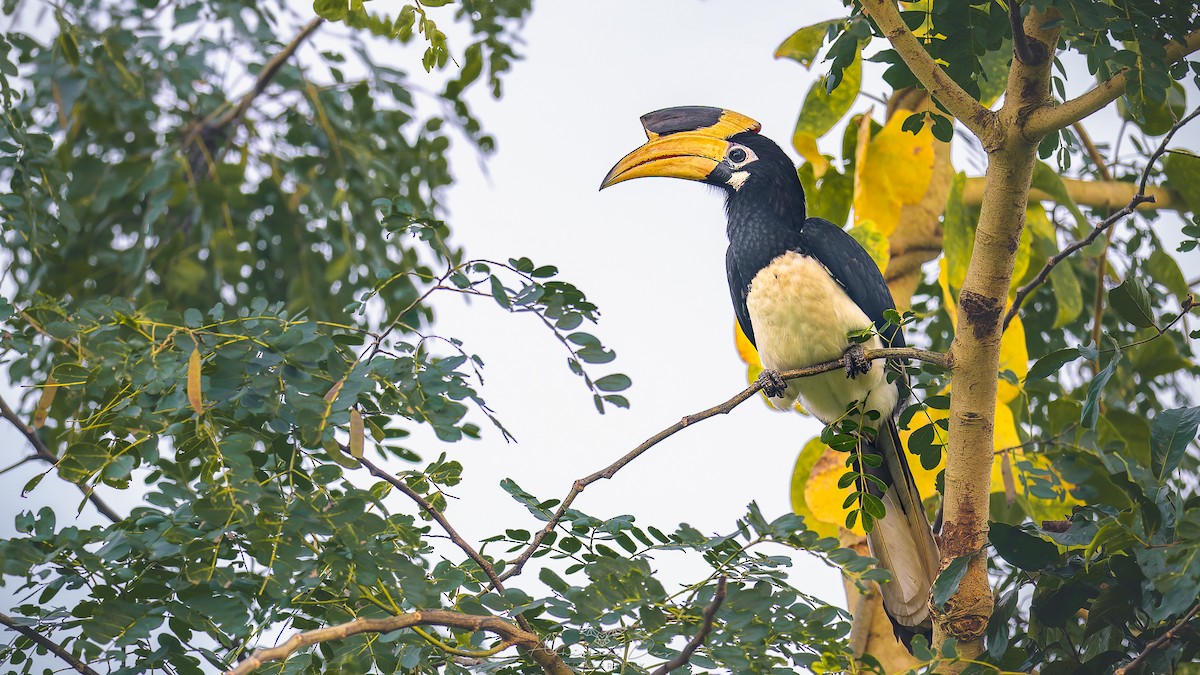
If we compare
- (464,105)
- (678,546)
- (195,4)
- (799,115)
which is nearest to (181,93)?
(195,4)

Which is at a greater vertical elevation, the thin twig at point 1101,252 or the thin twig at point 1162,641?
the thin twig at point 1101,252

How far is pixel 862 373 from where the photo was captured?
1521 millimetres

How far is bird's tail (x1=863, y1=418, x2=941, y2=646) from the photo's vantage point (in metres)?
1.41

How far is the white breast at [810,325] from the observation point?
153 centimetres

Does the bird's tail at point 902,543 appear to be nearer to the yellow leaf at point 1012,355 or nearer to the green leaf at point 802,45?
the yellow leaf at point 1012,355

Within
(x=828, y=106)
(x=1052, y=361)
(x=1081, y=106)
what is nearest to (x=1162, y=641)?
(x=1052, y=361)

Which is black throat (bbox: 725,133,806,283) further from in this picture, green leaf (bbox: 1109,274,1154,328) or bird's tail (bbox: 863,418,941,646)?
green leaf (bbox: 1109,274,1154,328)

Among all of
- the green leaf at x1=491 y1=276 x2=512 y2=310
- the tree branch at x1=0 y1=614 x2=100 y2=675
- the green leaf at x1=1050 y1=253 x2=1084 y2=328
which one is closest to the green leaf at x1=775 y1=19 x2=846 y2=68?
the green leaf at x1=1050 y1=253 x2=1084 y2=328

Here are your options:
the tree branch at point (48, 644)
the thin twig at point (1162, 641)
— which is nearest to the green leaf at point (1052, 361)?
the thin twig at point (1162, 641)

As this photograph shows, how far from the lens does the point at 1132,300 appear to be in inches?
42.8

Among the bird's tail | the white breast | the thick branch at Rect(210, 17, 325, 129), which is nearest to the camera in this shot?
the bird's tail

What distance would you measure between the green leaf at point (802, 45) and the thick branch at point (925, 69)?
0.58m

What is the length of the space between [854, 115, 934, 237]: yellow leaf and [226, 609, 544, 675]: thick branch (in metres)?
1.13

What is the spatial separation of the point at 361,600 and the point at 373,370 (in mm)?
229
